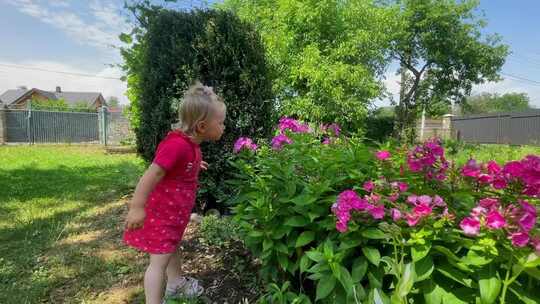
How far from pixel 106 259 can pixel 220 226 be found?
94 centimetres

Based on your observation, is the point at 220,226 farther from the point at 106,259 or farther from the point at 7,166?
the point at 7,166

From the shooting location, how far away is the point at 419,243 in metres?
1.45

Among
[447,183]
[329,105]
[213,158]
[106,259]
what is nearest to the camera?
[447,183]

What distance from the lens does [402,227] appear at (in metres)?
1.55

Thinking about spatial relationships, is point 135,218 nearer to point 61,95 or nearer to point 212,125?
point 212,125

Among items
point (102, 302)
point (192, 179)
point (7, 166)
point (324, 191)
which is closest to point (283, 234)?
point (324, 191)

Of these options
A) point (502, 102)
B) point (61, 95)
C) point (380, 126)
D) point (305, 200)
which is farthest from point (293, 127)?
point (502, 102)

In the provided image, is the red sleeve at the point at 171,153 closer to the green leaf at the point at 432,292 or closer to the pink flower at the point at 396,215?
the pink flower at the point at 396,215

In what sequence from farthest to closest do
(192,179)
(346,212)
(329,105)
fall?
1. (329,105)
2. (192,179)
3. (346,212)

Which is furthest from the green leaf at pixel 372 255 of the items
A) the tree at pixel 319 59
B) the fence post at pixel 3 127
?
the fence post at pixel 3 127

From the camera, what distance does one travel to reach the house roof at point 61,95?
51.3 meters

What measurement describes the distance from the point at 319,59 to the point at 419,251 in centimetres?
1096

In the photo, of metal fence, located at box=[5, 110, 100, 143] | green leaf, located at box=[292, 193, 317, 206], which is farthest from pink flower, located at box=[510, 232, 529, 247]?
metal fence, located at box=[5, 110, 100, 143]

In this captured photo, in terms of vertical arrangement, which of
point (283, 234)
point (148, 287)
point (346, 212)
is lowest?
point (148, 287)
